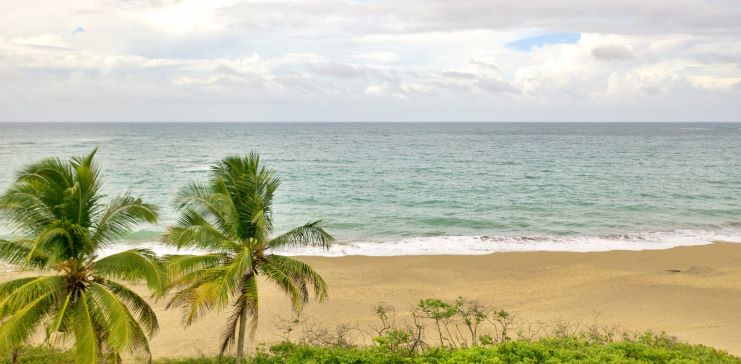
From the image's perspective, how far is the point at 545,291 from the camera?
2175 cm

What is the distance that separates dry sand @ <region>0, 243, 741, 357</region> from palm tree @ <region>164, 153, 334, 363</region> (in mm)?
4992

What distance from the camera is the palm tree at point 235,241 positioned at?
477 inches

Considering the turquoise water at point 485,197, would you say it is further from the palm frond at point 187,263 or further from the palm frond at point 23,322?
the palm frond at point 23,322

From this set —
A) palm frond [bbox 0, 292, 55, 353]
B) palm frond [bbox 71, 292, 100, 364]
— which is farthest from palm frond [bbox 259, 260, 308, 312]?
palm frond [bbox 0, 292, 55, 353]

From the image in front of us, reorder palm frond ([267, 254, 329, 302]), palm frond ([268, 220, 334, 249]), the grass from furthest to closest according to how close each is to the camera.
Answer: palm frond ([268, 220, 334, 249]), palm frond ([267, 254, 329, 302]), the grass

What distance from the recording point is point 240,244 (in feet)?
42.1

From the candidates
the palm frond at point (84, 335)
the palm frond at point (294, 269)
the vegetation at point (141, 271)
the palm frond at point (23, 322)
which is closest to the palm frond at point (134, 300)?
the vegetation at point (141, 271)

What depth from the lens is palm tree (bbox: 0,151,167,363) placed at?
34.0 ft

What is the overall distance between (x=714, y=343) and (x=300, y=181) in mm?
42353

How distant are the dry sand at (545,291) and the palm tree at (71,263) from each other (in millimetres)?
5613

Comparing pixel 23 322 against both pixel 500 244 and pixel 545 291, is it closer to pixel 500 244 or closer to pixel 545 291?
pixel 545 291

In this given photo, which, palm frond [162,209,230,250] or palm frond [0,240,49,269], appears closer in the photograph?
palm frond [0,240,49,269]

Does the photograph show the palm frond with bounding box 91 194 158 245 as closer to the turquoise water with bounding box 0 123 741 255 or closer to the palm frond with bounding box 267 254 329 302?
the palm frond with bounding box 267 254 329 302

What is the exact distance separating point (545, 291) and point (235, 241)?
14.1 m
